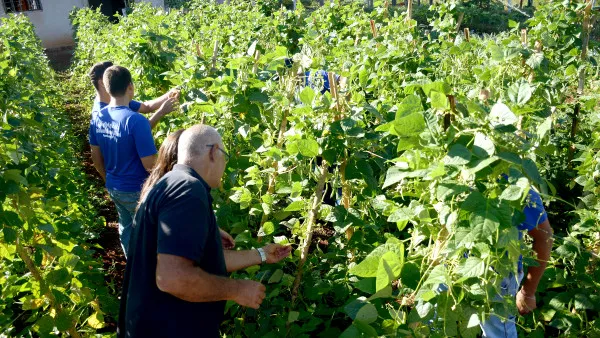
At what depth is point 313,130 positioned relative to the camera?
1990 mm

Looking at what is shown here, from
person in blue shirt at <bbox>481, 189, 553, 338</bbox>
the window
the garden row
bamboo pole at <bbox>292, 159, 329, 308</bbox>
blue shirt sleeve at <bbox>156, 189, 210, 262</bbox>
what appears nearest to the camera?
the garden row

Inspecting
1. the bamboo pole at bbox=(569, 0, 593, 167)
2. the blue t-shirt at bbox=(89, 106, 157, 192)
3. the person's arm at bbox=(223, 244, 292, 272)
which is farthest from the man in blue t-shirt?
the bamboo pole at bbox=(569, 0, 593, 167)

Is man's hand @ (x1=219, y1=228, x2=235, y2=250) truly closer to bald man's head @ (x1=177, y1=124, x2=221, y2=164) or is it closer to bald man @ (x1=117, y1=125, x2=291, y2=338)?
bald man @ (x1=117, y1=125, x2=291, y2=338)

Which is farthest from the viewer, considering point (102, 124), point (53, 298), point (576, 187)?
point (576, 187)

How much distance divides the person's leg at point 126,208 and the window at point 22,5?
1689 centimetres

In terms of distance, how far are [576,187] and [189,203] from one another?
3.26 metres

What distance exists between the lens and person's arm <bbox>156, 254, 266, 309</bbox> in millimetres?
1475

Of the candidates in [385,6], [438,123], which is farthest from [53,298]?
[385,6]

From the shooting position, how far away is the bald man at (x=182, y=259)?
1.48 metres

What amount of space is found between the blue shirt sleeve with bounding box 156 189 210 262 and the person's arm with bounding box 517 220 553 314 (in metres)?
1.21

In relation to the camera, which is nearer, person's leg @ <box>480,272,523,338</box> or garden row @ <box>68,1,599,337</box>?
garden row @ <box>68,1,599,337</box>

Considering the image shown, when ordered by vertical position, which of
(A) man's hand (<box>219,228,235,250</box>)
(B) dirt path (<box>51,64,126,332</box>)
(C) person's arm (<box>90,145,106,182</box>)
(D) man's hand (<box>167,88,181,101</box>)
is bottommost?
(B) dirt path (<box>51,64,126,332</box>)

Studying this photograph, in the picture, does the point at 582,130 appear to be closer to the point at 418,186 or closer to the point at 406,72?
the point at 406,72

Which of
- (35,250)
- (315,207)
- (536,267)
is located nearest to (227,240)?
(315,207)
